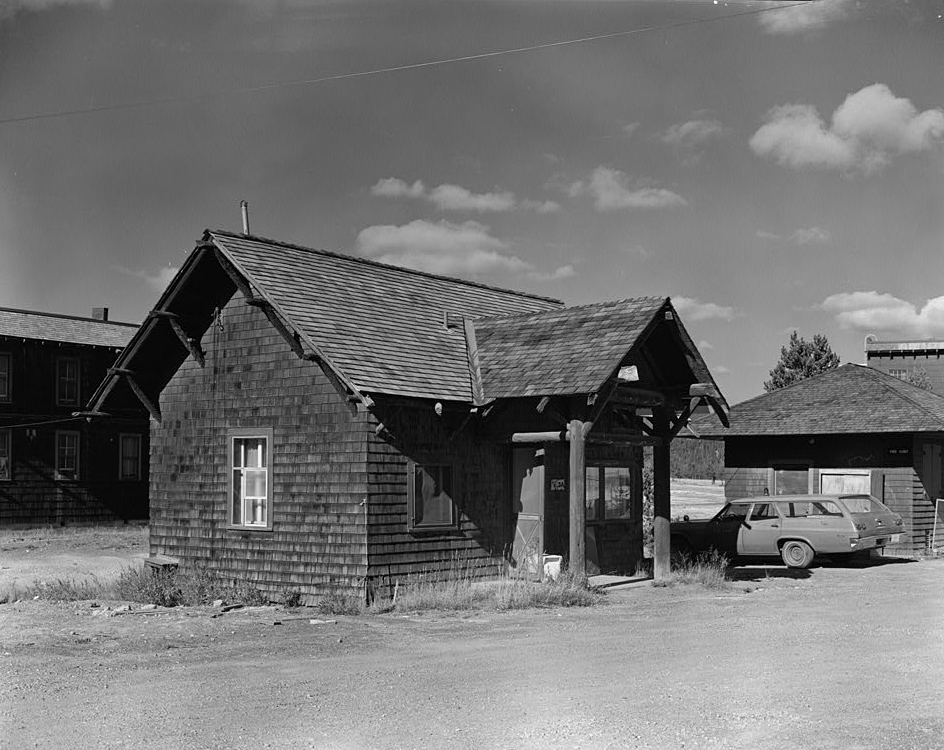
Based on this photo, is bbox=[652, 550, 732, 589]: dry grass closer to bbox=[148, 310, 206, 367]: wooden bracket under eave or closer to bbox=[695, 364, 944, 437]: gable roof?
bbox=[695, 364, 944, 437]: gable roof

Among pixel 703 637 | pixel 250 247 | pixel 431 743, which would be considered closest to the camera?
pixel 431 743

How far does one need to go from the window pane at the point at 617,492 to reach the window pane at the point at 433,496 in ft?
13.7

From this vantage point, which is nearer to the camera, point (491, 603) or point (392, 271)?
point (491, 603)

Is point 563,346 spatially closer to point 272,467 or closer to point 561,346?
point 561,346

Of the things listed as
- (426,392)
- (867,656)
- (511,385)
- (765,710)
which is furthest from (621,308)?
(765,710)

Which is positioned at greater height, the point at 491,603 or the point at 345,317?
the point at 345,317

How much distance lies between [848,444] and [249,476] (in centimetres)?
1593

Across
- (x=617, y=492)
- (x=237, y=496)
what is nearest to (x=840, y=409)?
(x=617, y=492)

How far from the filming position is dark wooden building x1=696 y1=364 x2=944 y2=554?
26.8m

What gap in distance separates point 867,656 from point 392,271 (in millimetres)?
12935

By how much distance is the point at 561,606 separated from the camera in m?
16.3

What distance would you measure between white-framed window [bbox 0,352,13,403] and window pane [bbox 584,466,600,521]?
65.8 ft

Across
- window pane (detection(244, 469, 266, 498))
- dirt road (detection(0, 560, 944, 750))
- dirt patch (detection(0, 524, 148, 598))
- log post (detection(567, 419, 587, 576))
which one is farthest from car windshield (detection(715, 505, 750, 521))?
dirt patch (detection(0, 524, 148, 598))

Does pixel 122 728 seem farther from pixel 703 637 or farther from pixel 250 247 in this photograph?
pixel 250 247
